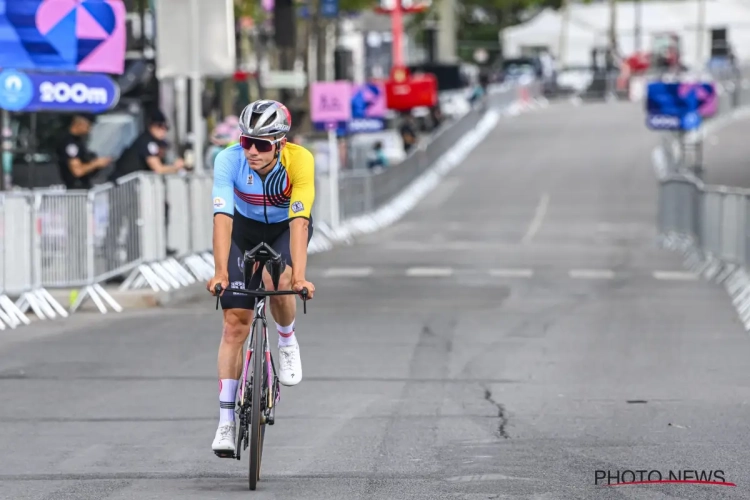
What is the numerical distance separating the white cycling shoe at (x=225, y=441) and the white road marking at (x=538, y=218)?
25.2 metres

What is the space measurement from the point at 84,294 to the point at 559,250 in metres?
14.1

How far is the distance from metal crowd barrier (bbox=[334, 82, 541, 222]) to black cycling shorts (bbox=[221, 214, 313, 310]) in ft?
75.5

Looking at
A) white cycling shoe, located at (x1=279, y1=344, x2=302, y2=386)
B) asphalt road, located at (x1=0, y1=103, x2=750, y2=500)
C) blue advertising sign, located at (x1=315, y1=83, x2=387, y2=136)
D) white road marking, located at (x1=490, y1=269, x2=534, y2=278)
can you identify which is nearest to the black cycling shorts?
white cycling shoe, located at (x1=279, y1=344, x2=302, y2=386)

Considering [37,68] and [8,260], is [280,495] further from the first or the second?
[37,68]

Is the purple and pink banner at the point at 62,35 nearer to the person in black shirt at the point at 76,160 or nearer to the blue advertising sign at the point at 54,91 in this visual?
the blue advertising sign at the point at 54,91

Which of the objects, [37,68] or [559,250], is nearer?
[37,68]

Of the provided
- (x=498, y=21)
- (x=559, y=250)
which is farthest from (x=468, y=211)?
(x=498, y=21)

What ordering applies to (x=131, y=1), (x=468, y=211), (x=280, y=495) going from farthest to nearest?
(x=468, y=211)
(x=131, y=1)
(x=280, y=495)

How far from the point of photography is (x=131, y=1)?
24.4 meters

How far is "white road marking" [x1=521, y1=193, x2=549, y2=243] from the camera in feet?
113

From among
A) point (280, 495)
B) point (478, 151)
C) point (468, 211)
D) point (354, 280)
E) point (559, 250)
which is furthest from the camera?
point (478, 151)

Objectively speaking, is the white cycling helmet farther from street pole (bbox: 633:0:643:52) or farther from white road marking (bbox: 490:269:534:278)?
street pole (bbox: 633:0:643:52)

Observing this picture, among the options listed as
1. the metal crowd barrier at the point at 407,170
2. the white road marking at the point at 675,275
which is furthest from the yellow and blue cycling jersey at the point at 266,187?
the metal crowd barrier at the point at 407,170

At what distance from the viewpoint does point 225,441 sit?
25.6 ft
